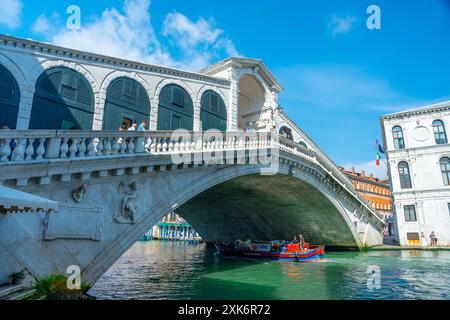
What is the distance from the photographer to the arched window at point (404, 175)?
97.8ft

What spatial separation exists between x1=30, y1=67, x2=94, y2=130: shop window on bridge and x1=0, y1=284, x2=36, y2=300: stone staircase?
18.7ft

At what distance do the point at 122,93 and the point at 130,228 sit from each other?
5.94 m

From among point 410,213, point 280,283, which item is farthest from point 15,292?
point 410,213

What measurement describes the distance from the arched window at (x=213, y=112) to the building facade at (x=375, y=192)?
4073cm

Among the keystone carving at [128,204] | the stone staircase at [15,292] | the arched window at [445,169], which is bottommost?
the stone staircase at [15,292]

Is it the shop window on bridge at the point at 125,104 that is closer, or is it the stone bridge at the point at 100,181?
the stone bridge at the point at 100,181

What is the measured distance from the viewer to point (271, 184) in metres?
21.2

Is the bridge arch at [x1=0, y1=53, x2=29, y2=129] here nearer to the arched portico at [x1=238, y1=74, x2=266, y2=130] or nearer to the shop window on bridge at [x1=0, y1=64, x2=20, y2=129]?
the shop window on bridge at [x1=0, y1=64, x2=20, y2=129]

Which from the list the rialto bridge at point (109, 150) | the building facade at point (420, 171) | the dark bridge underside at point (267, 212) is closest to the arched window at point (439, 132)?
the building facade at point (420, 171)

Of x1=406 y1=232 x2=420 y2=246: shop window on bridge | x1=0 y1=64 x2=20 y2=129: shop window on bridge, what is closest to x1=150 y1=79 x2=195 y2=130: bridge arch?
x1=0 y1=64 x2=20 y2=129: shop window on bridge

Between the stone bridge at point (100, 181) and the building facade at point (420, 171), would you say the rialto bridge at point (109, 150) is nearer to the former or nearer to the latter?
the stone bridge at point (100, 181)

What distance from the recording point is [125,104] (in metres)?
13.2

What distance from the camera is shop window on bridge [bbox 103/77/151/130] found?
1272 cm
